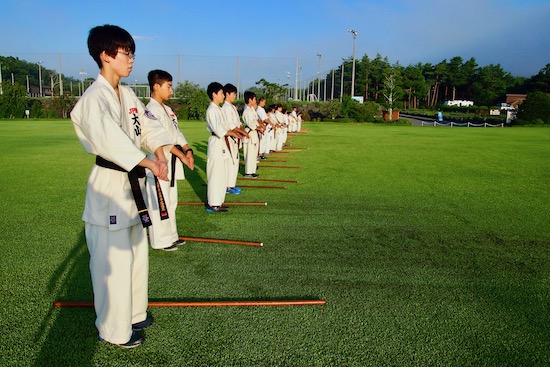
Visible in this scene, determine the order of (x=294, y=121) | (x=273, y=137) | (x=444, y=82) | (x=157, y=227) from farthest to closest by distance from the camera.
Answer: (x=444, y=82)
(x=294, y=121)
(x=273, y=137)
(x=157, y=227)

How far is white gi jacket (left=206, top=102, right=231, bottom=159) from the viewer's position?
725 cm

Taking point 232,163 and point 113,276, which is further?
point 232,163

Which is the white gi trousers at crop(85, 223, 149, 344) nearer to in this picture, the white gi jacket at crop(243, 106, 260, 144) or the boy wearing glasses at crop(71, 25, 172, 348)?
the boy wearing glasses at crop(71, 25, 172, 348)

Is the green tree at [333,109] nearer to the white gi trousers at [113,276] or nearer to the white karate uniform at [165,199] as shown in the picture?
the white karate uniform at [165,199]

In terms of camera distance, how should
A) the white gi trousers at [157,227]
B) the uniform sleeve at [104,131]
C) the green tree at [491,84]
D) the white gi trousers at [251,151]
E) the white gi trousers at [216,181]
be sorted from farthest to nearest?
1. the green tree at [491,84]
2. the white gi trousers at [251,151]
3. the white gi trousers at [216,181]
4. the white gi trousers at [157,227]
5. the uniform sleeve at [104,131]

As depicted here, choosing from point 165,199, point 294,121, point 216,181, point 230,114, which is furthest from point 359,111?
point 165,199

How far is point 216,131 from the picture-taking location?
7.23 meters

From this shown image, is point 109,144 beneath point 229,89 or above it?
beneath

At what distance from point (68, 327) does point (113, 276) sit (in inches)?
32.6

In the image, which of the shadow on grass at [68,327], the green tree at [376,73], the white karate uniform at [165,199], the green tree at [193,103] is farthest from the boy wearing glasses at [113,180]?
the green tree at [376,73]

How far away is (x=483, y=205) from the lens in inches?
316

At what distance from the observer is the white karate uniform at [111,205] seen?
110 inches

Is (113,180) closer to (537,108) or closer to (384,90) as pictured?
(537,108)

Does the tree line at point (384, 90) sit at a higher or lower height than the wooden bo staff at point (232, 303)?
higher
